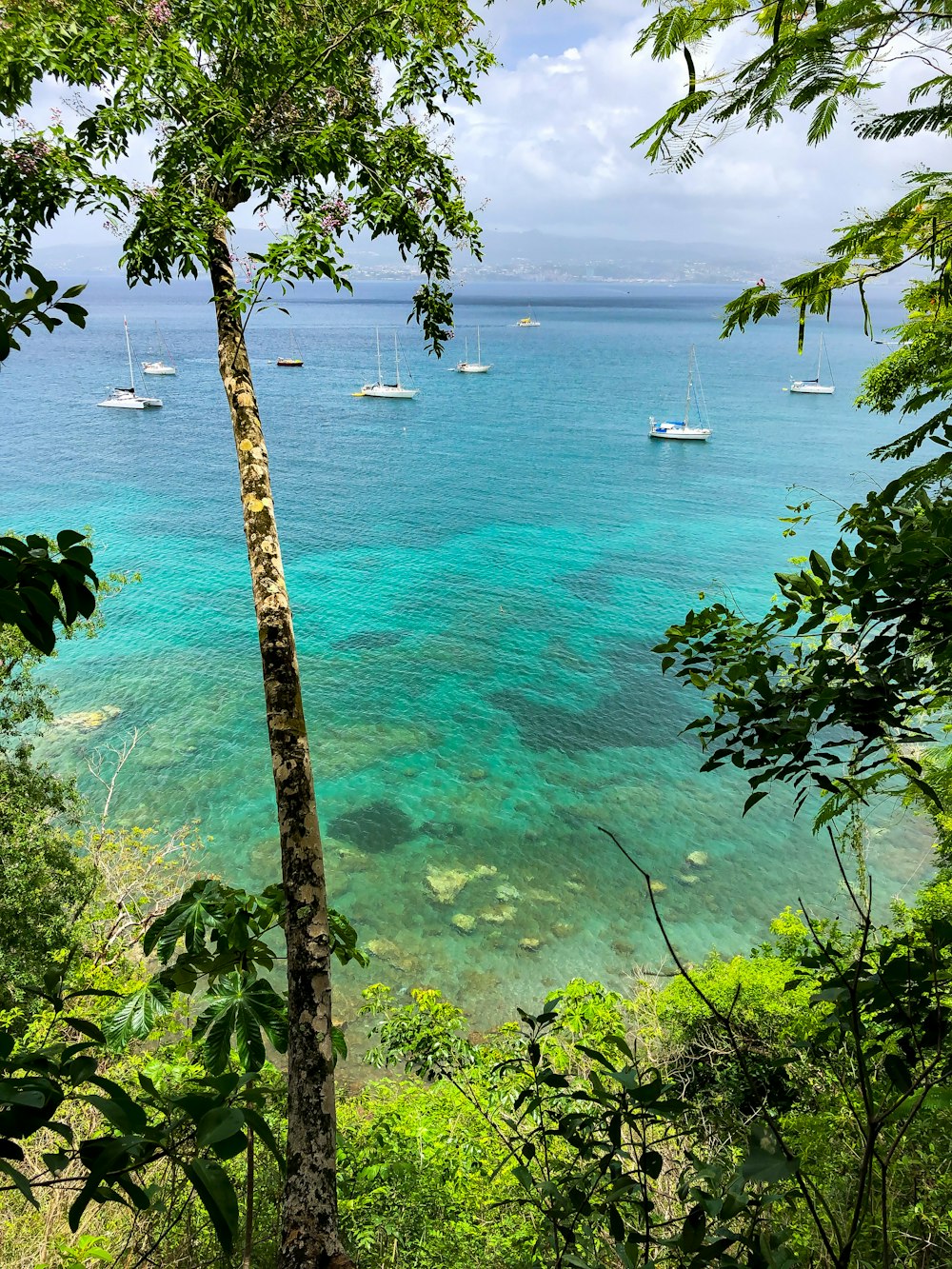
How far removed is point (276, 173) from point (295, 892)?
399 cm

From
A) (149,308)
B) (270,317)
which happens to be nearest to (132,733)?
(270,317)

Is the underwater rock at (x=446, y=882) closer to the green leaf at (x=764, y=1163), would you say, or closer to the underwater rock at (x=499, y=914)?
the underwater rock at (x=499, y=914)

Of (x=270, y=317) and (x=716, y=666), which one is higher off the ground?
(x=270, y=317)

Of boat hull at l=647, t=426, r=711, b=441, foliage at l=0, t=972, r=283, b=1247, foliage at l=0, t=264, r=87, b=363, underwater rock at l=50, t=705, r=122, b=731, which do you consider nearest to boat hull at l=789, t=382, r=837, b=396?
boat hull at l=647, t=426, r=711, b=441

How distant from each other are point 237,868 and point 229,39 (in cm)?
1454

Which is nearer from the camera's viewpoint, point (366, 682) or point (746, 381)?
point (366, 682)

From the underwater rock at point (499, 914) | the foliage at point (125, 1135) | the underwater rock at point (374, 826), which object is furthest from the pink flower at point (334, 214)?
the underwater rock at point (374, 826)

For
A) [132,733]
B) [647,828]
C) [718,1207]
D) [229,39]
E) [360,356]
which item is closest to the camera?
[718,1207]

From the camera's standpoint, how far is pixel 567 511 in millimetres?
37125

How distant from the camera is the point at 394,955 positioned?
1364cm

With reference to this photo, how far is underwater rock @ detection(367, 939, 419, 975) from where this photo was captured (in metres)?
13.4

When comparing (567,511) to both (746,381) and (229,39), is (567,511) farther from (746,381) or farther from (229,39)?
(746,381)

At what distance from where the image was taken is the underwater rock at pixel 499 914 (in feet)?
47.5

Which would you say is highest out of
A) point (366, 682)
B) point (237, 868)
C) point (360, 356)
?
point (360, 356)
